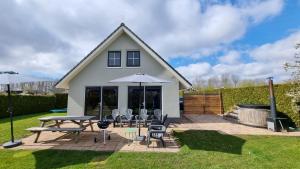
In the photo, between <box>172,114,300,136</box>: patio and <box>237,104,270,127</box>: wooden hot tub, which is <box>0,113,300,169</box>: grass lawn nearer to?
<box>172,114,300,136</box>: patio

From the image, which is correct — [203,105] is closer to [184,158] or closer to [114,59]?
[114,59]

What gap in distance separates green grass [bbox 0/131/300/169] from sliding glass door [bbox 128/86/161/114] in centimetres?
602

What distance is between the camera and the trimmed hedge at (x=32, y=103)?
1684 cm

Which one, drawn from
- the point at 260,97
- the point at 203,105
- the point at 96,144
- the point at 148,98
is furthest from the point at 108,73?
the point at 260,97

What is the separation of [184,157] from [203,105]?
14.6m

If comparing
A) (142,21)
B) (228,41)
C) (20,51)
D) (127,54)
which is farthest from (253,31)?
(20,51)

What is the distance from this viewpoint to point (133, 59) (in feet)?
45.9

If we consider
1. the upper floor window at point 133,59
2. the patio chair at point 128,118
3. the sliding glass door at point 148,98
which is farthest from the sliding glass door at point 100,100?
the upper floor window at point 133,59

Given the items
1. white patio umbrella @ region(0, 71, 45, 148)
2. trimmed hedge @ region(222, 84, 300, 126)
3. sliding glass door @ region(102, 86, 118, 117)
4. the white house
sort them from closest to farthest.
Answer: white patio umbrella @ region(0, 71, 45, 148) → trimmed hedge @ region(222, 84, 300, 126) → the white house → sliding glass door @ region(102, 86, 118, 117)

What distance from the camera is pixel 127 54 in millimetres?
14023

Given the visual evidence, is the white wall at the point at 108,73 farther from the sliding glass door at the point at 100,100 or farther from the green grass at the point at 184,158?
the green grass at the point at 184,158

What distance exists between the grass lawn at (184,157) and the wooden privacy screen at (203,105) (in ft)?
40.4

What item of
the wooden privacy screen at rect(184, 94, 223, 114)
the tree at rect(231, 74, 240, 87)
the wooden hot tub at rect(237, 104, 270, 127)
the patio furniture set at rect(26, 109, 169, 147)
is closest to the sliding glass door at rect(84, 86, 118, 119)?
the patio furniture set at rect(26, 109, 169, 147)

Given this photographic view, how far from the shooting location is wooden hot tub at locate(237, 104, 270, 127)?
37.6ft
